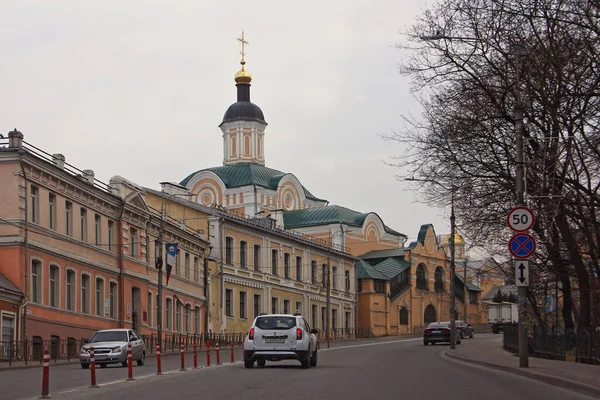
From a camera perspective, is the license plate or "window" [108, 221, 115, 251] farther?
"window" [108, 221, 115, 251]

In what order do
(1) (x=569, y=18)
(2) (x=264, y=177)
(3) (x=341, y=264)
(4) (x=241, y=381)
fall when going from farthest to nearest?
(2) (x=264, y=177), (3) (x=341, y=264), (1) (x=569, y=18), (4) (x=241, y=381)

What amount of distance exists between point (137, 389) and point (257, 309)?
53.4m

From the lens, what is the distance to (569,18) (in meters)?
22.7

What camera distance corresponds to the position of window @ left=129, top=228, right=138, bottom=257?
54.2 meters

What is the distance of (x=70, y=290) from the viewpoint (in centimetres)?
4675

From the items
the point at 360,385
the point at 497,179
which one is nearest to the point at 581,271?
the point at 497,179

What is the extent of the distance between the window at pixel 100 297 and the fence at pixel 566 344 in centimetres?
2221

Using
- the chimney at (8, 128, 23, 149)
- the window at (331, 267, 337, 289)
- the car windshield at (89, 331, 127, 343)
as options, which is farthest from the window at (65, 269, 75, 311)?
the window at (331, 267, 337, 289)

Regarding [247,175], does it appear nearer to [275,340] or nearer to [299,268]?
[299,268]

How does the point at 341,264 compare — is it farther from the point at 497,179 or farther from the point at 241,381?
the point at 241,381

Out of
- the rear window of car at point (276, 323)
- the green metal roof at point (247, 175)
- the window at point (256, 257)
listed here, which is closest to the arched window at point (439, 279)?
the green metal roof at point (247, 175)

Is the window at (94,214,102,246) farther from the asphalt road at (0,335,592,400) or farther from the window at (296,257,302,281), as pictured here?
the window at (296,257,302,281)

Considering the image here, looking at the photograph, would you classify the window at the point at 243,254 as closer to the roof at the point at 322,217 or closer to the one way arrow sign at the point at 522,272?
the roof at the point at 322,217

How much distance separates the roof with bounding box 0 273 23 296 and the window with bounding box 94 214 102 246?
8.87 m
